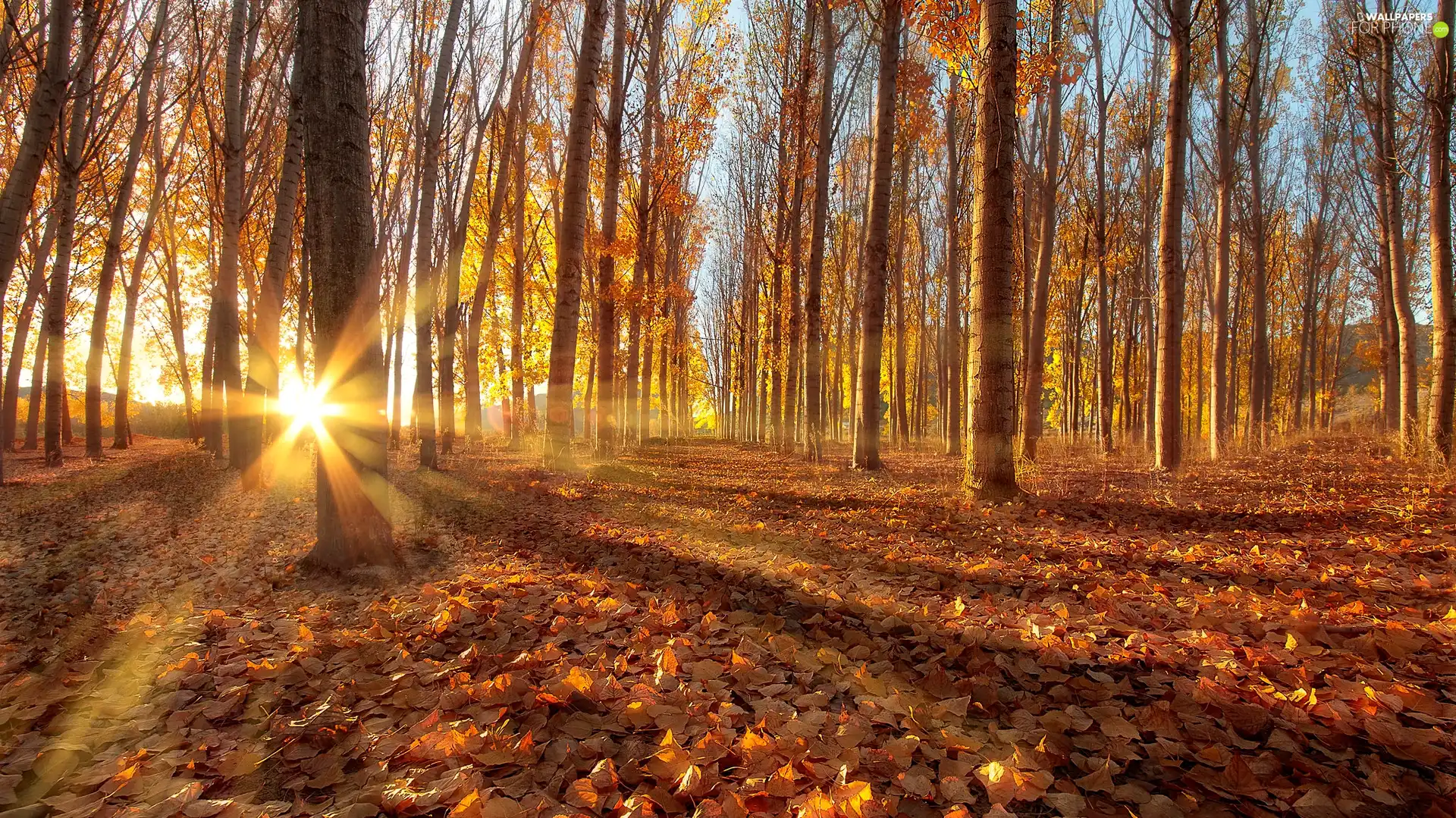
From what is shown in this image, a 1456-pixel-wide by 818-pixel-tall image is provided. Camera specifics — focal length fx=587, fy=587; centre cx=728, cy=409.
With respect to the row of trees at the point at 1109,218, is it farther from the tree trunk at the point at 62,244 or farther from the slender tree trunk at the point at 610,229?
the tree trunk at the point at 62,244

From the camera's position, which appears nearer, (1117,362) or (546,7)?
(546,7)

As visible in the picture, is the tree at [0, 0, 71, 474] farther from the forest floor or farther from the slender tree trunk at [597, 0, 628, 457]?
the slender tree trunk at [597, 0, 628, 457]

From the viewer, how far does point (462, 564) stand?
4.15 meters

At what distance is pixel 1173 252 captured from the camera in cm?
756

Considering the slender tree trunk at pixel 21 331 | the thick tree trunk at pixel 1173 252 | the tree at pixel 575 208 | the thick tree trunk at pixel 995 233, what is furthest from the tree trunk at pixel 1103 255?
the slender tree trunk at pixel 21 331

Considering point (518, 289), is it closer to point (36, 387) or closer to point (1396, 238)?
point (36, 387)

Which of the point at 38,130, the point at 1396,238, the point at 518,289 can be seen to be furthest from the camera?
the point at 518,289

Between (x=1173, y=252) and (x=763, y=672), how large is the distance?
8302mm

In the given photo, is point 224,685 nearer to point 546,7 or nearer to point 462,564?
point 462,564

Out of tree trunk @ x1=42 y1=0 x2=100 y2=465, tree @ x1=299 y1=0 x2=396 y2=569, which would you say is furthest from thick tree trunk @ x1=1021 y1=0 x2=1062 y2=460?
tree trunk @ x1=42 y1=0 x2=100 y2=465

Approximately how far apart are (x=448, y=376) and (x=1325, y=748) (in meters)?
11.4

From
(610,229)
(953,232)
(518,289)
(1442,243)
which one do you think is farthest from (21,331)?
(1442,243)

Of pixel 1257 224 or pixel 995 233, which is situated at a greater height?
pixel 1257 224

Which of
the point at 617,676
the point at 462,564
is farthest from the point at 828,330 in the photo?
the point at 617,676
